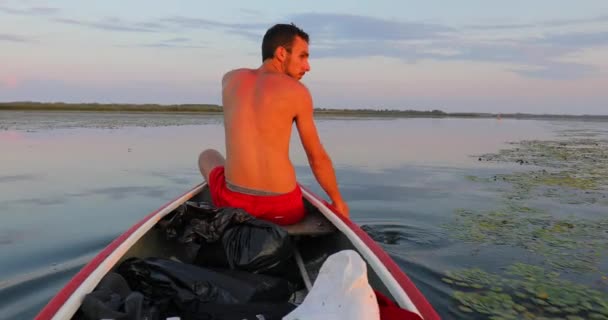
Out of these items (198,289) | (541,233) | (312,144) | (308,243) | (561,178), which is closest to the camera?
(198,289)

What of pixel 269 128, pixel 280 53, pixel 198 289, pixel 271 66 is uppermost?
pixel 280 53

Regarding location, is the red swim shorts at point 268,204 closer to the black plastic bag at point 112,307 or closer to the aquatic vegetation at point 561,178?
the black plastic bag at point 112,307

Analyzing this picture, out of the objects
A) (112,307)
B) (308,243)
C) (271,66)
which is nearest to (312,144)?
(271,66)

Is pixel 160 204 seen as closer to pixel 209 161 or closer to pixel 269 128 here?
pixel 209 161

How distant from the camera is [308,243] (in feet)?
13.9

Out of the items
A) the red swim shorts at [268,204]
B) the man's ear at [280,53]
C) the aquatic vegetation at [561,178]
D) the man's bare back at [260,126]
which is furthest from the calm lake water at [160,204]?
the man's ear at [280,53]

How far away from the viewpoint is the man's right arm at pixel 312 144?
3771 millimetres

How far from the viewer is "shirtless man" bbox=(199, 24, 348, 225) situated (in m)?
3.70

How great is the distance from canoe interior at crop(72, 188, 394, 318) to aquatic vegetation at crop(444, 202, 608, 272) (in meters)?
2.61

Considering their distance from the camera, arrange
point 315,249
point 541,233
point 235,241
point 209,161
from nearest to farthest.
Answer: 1. point 235,241
2. point 315,249
3. point 209,161
4. point 541,233

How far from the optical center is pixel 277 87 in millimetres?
3662

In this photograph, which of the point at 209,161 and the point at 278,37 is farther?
Answer: the point at 209,161

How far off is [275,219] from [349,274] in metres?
2.17

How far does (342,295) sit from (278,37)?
2641 millimetres
